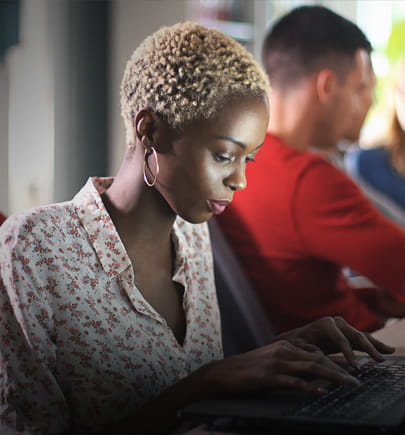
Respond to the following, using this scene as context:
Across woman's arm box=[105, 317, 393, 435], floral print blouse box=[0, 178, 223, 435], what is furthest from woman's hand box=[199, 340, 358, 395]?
floral print blouse box=[0, 178, 223, 435]

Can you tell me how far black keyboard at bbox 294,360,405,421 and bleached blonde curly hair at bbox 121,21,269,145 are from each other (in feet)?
Result: 0.93

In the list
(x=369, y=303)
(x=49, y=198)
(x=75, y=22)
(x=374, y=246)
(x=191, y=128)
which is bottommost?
(x=369, y=303)

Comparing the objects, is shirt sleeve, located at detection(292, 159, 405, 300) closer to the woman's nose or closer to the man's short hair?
the man's short hair

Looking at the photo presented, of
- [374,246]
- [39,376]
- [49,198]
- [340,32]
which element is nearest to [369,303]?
[374,246]

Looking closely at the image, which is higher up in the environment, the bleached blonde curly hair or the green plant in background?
the green plant in background

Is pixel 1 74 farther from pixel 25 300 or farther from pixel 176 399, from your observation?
pixel 176 399

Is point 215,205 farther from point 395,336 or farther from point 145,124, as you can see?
point 395,336

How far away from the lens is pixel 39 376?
0.58m

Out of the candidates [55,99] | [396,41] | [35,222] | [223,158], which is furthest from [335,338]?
[396,41]

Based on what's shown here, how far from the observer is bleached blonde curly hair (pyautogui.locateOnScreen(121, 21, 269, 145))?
62cm

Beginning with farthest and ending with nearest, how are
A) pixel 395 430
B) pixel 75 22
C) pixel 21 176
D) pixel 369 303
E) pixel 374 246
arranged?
1. pixel 369 303
2. pixel 374 246
3. pixel 75 22
4. pixel 21 176
5. pixel 395 430

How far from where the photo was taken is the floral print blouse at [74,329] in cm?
58

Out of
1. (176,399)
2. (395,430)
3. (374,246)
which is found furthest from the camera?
(374,246)

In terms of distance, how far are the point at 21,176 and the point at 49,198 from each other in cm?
4
